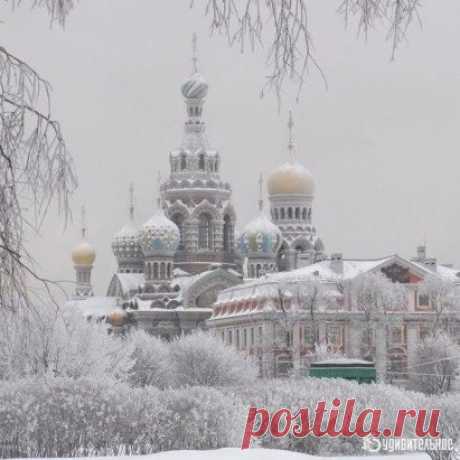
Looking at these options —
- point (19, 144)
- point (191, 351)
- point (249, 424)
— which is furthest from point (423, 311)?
point (19, 144)

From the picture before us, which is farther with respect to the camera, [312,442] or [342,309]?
[342,309]

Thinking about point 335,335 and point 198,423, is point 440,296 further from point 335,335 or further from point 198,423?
point 198,423

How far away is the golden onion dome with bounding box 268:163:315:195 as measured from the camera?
337 ft

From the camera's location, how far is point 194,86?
349ft

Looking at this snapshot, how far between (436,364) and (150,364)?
43.2 feet

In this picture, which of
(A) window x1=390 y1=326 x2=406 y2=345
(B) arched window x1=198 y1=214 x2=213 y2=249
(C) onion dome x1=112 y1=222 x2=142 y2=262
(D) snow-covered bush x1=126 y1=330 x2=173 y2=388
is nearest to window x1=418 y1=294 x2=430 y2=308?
(A) window x1=390 y1=326 x2=406 y2=345

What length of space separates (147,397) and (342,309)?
47.2 metres

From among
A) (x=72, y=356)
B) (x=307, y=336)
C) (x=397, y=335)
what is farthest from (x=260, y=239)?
(x=72, y=356)

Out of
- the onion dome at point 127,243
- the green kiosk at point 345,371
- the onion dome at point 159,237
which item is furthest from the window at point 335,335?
the onion dome at point 127,243

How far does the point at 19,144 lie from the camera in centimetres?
685

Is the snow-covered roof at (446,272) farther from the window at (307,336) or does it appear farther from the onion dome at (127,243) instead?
the onion dome at (127,243)

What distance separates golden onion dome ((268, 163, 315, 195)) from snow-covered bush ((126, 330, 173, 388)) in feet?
111

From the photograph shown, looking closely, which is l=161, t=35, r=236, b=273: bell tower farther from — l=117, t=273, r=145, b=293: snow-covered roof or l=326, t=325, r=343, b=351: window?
l=326, t=325, r=343, b=351: window

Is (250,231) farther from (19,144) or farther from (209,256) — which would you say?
(19,144)
